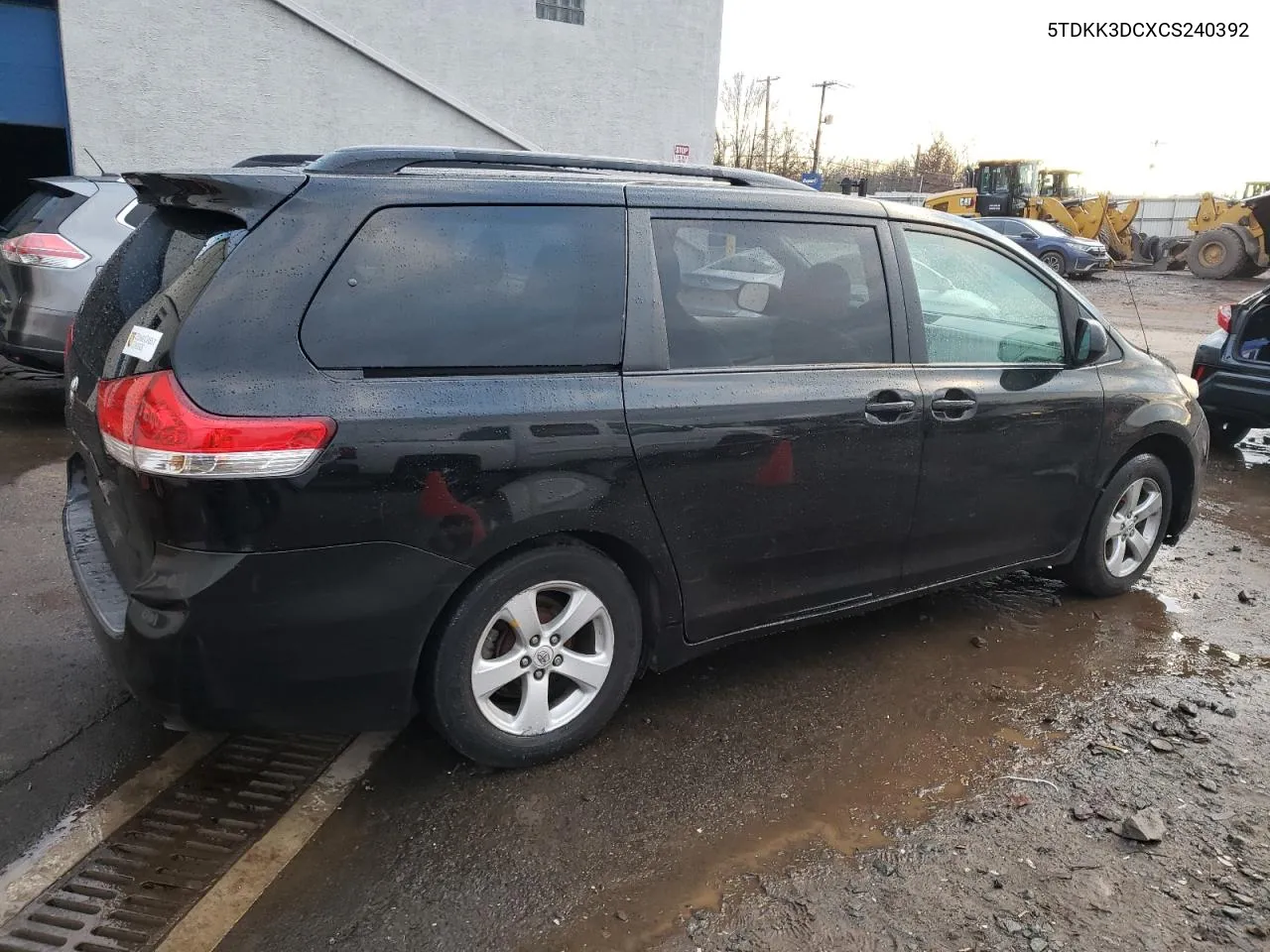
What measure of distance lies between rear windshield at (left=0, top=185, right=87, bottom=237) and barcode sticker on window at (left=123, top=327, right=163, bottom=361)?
4851 mm

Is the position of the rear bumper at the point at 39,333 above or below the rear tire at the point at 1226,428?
above

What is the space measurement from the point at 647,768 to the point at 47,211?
6.10 metres

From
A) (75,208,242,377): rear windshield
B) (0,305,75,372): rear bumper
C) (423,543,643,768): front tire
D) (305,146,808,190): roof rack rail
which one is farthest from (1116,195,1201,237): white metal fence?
(75,208,242,377): rear windshield

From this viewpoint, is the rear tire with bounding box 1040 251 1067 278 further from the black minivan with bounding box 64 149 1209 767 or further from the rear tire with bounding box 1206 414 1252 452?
the black minivan with bounding box 64 149 1209 767

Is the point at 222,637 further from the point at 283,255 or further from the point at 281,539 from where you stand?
the point at 283,255

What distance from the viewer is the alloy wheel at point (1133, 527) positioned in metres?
4.47

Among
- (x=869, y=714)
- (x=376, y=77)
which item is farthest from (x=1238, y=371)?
(x=376, y=77)

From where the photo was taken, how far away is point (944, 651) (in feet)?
13.1

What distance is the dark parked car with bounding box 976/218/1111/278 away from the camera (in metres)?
24.8

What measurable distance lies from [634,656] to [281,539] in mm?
1193

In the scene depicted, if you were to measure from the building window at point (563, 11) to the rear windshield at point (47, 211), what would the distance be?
10.1 meters

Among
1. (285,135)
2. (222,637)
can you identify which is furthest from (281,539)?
(285,135)

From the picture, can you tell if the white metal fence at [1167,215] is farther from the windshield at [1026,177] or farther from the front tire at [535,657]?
the front tire at [535,657]

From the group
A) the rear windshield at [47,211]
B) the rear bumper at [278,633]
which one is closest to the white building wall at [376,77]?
the rear windshield at [47,211]
